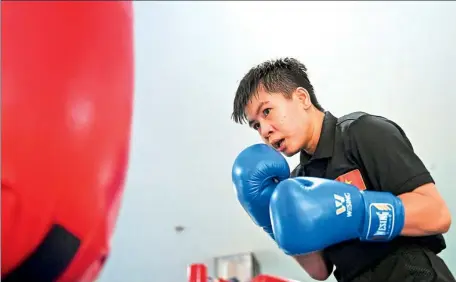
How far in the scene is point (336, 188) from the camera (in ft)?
2.94

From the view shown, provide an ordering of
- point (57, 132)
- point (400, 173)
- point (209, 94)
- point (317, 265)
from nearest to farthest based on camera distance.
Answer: point (57, 132) < point (400, 173) < point (317, 265) < point (209, 94)

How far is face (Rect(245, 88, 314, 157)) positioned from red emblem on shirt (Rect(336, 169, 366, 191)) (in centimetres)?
14

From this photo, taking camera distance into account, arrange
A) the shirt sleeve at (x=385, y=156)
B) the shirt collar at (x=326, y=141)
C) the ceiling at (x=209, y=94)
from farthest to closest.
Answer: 1. the ceiling at (x=209, y=94)
2. the shirt collar at (x=326, y=141)
3. the shirt sleeve at (x=385, y=156)

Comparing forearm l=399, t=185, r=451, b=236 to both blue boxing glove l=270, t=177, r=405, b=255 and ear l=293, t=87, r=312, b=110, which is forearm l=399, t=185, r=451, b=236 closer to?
blue boxing glove l=270, t=177, r=405, b=255

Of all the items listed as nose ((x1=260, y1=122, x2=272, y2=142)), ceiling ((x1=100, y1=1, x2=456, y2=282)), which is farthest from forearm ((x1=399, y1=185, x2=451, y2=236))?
ceiling ((x1=100, y1=1, x2=456, y2=282))

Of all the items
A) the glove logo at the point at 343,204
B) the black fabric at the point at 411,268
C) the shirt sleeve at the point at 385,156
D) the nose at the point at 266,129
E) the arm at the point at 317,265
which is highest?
the nose at the point at 266,129

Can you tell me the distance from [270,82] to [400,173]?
1.20ft

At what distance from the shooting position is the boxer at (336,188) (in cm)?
88

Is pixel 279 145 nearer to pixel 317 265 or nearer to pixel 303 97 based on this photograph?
pixel 303 97

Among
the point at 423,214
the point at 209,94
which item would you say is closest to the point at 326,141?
the point at 423,214

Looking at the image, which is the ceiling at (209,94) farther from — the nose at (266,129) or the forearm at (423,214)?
the forearm at (423,214)

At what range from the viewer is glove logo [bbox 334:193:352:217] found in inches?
34.3

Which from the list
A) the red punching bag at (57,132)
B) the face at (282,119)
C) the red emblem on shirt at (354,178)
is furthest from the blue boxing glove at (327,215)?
the red punching bag at (57,132)

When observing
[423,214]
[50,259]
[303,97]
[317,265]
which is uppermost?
[303,97]
